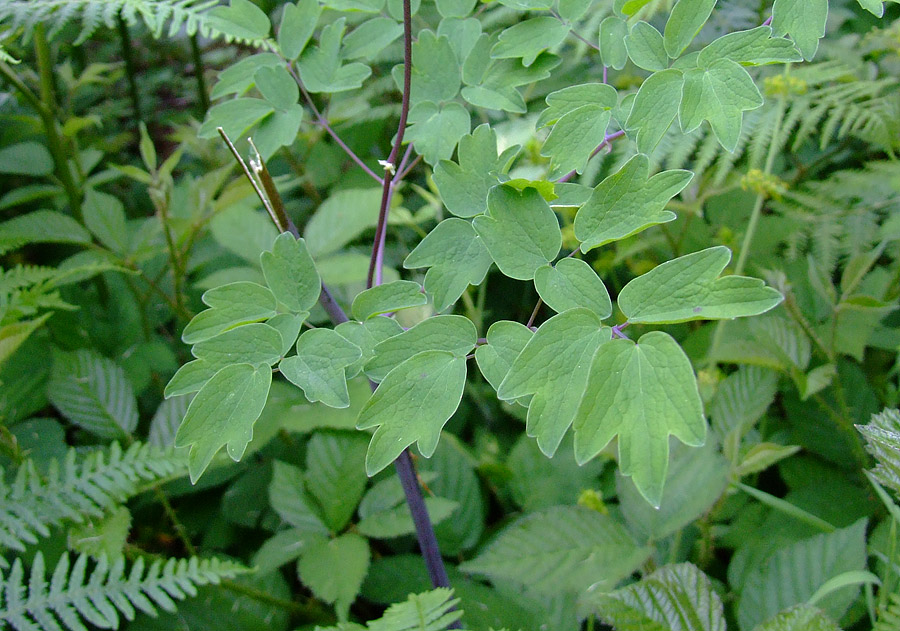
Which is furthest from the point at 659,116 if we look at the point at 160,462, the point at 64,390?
the point at 64,390

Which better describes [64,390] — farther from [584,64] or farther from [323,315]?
[584,64]

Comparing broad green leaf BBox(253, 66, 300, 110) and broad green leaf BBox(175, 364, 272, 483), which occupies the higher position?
broad green leaf BBox(253, 66, 300, 110)

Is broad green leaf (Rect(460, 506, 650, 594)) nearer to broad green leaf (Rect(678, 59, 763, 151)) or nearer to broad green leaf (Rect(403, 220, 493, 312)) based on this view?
broad green leaf (Rect(403, 220, 493, 312))

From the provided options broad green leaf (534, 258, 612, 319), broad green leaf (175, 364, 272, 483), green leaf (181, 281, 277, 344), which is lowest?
broad green leaf (175, 364, 272, 483)

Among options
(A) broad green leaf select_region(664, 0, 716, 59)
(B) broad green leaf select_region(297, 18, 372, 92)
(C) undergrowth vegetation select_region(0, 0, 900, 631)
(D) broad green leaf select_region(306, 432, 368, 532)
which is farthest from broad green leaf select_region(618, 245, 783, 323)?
(D) broad green leaf select_region(306, 432, 368, 532)

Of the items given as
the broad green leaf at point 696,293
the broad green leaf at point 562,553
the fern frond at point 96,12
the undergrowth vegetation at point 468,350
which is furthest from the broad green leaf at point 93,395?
the broad green leaf at point 696,293

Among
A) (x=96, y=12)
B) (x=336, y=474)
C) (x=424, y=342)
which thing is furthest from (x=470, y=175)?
(x=96, y=12)
